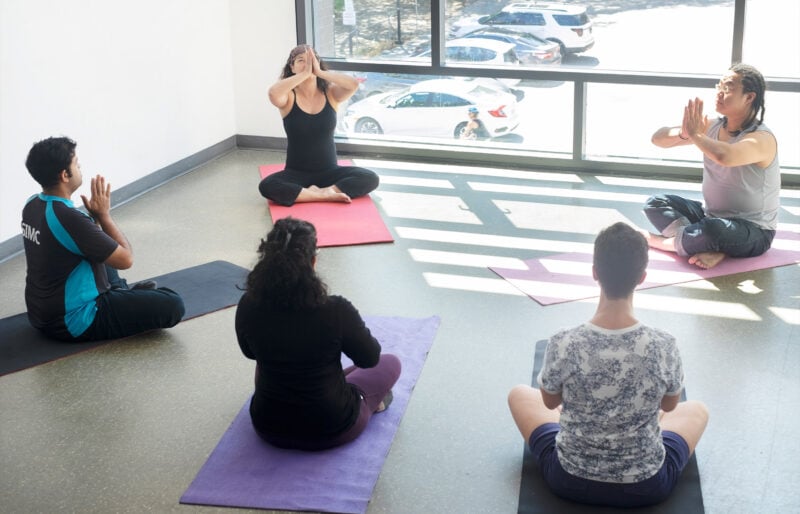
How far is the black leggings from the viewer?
5613 millimetres

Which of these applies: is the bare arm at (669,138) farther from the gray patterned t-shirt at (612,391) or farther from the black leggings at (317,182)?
the gray patterned t-shirt at (612,391)

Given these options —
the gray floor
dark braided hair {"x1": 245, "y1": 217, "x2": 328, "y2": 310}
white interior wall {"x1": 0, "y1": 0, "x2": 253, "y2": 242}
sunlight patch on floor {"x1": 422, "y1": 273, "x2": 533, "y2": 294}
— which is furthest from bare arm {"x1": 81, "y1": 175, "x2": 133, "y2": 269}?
sunlight patch on floor {"x1": 422, "y1": 273, "x2": 533, "y2": 294}

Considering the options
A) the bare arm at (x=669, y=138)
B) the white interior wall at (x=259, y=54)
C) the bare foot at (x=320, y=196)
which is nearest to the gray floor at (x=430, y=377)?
the bare foot at (x=320, y=196)

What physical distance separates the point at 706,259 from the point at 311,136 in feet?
7.74

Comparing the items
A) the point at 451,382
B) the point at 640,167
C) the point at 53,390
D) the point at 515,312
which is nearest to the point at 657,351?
the point at 451,382

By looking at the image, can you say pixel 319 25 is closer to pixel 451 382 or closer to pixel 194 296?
pixel 194 296

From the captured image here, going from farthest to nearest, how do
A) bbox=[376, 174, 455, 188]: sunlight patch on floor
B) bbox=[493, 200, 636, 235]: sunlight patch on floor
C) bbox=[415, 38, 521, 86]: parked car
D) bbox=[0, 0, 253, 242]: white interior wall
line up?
bbox=[415, 38, 521, 86]: parked car
bbox=[376, 174, 455, 188]: sunlight patch on floor
bbox=[493, 200, 636, 235]: sunlight patch on floor
bbox=[0, 0, 253, 242]: white interior wall

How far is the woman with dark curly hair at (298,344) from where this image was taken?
2.76 m

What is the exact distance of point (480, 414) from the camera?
3.29 metres

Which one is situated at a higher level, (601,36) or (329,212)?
(601,36)

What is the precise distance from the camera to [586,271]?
4.56 metres

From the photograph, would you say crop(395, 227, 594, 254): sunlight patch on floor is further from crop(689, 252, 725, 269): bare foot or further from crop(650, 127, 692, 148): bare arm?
crop(650, 127, 692, 148): bare arm

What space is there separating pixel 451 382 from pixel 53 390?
1.45m

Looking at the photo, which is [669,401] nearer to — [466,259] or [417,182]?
[466,259]
